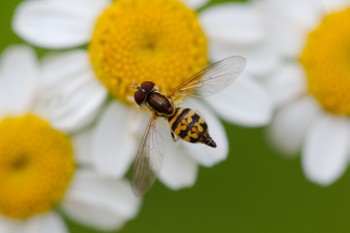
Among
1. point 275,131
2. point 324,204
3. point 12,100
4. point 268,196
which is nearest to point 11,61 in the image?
point 12,100

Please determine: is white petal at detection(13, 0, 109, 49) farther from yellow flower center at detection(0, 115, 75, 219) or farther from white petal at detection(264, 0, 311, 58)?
white petal at detection(264, 0, 311, 58)

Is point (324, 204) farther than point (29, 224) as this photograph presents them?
Yes

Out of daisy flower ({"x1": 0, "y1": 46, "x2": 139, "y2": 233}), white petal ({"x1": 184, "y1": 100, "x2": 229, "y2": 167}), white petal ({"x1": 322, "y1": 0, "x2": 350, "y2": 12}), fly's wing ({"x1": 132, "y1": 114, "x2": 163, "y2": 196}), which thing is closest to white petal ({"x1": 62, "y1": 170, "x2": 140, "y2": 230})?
daisy flower ({"x1": 0, "y1": 46, "x2": 139, "y2": 233})

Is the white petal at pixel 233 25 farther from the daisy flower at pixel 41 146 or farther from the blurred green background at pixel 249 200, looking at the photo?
the blurred green background at pixel 249 200

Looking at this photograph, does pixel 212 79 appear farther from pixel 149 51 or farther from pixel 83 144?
pixel 83 144

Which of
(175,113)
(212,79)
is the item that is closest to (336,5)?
(212,79)

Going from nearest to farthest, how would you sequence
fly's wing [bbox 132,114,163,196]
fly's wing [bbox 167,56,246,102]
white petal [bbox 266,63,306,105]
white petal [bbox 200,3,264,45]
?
fly's wing [bbox 132,114,163,196] < fly's wing [bbox 167,56,246,102] < white petal [bbox 200,3,264,45] < white petal [bbox 266,63,306,105]

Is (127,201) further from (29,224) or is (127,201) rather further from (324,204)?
(324,204)

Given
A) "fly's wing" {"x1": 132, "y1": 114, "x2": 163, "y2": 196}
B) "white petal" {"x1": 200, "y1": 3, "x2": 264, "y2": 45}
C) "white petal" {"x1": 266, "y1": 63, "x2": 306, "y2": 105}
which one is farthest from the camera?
"white petal" {"x1": 266, "y1": 63, "x2": 306, "y2": 105}
